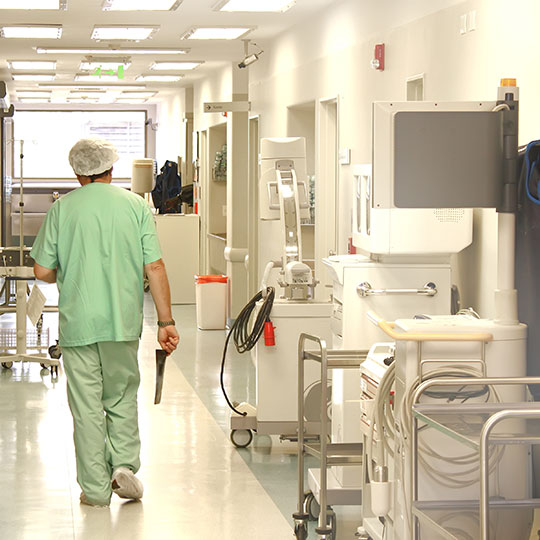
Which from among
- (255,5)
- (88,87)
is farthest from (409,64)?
(88,87)

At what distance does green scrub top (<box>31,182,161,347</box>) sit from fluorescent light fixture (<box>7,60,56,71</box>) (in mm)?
7719

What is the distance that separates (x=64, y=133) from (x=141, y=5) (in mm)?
14958

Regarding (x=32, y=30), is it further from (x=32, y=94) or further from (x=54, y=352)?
(x=32, y=94)

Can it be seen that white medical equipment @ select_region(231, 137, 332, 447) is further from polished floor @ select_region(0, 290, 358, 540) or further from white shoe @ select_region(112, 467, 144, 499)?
white shoe @ select_region(112, 467, 144, 499)

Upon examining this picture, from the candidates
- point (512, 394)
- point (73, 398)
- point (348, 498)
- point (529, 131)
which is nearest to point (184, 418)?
point (73, 398)

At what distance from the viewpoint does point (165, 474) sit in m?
5.29

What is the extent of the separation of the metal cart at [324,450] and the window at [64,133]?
59.6 feet

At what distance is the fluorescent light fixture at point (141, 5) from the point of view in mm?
7410

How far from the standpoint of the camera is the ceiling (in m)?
8.21

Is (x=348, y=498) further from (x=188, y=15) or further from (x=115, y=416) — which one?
(x=188, y=15)

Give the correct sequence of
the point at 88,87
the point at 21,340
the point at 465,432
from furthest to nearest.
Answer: the point at 88,87 < the point at 21,340 < the point at 465,432

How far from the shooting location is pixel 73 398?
466cm

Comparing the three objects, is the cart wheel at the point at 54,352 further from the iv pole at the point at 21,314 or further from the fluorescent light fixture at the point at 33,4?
the fluorescent light fixture at the point at 33,4

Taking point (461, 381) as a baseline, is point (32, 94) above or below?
above
